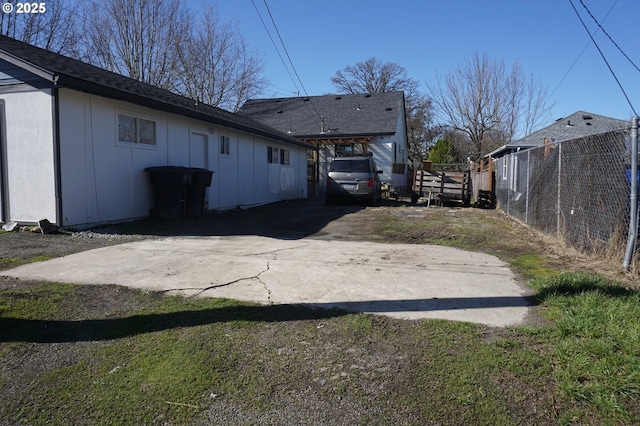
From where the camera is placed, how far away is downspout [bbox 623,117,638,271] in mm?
5105

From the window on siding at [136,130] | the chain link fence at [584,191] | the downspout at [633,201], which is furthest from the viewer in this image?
the window on siding at [136,130]

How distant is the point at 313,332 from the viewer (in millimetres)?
3639

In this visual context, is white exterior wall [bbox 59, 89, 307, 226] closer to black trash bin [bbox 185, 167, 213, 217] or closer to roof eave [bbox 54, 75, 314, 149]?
roof eave [bbox 54, 75, 314, 149]

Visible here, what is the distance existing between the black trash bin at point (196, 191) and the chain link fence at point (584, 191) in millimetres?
8230

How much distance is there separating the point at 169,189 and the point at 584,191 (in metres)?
8.92

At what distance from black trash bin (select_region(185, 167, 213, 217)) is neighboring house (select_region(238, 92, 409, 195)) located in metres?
13.5

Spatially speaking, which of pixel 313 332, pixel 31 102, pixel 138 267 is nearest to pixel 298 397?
pixel 313 332

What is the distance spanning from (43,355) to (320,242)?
5591 millimetres

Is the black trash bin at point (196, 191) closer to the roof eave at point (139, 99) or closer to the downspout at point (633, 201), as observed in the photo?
the roof eave at point (139, 99)

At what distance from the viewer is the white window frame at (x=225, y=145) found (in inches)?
576

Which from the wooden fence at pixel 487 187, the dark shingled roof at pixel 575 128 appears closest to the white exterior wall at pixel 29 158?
the wooden fence at pixel 487 187

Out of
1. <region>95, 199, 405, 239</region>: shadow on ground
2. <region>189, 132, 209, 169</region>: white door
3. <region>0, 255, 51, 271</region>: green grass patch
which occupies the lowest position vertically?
<region>0, 255, 51, 271</region>: green grass patch

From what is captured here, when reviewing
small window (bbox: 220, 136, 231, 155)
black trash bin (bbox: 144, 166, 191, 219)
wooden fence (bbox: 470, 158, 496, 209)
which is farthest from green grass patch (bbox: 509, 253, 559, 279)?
small window (bbox: 220, 136, 231, 155)

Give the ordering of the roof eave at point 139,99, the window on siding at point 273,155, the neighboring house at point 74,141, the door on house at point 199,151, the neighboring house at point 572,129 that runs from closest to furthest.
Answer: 1. the roof eave at point 139,99
2. the neighboring house at point 74,141
3. the door on house at point 199,151
4. the window on siding at point 273,155
5. the neighboring house at point 572,129
